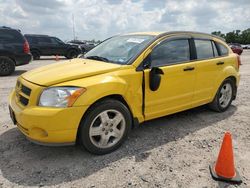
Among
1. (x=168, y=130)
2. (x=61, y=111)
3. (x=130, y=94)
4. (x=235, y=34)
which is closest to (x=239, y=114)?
(x=168, y=130)

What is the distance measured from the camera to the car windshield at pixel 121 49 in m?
4.16

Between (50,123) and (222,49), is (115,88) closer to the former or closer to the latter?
(50,123)

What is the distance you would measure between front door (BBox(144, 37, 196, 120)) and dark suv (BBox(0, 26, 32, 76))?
8.03 meters

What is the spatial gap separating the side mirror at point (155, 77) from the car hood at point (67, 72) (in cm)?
51

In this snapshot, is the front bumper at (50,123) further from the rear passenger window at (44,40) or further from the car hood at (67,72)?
the rear passenger window at (44,40)

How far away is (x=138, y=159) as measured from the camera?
12.0 ft

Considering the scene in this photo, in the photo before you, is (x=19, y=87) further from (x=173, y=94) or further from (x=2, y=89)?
(x=2, y=89)

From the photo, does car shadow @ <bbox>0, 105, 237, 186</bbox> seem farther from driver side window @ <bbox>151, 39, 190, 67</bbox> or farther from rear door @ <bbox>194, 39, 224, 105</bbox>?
driver side window @ <bbox>151, 39, 190, 67</bbox>

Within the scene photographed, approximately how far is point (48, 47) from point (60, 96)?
57.5ft

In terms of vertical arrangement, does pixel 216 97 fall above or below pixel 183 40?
below

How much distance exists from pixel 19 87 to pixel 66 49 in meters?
17.4

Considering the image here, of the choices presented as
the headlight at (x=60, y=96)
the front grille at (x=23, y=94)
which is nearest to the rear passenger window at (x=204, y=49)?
the headlight at (x=60, y=96)

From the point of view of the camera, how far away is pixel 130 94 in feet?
12.8

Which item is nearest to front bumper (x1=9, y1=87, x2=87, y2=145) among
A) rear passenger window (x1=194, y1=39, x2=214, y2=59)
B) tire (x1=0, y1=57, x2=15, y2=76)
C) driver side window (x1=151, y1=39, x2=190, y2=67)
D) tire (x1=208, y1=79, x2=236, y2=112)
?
driver side window (x1=151, y1=39, x2=190, y2=67)
